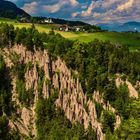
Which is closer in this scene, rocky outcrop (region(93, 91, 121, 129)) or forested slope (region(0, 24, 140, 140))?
forested slope (region(0, 24, 140, 140))

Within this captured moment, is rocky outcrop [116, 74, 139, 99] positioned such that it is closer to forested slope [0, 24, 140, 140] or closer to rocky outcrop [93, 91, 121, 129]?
forested slope [0, 24, 140, 140]

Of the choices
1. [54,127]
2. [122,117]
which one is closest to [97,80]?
[122,117]

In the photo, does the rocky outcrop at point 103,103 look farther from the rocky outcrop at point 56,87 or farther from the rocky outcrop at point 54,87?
the rocky outcrop at point 56,87

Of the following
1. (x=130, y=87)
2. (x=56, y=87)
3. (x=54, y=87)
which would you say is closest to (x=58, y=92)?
(x=56, y=87)

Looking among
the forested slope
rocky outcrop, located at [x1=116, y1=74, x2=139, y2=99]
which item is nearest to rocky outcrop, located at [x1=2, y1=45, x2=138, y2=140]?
the forested slope

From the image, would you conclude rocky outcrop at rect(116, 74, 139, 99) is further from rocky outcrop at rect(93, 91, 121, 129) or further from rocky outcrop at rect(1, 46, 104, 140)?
rocky outcrop at rect(1, 46, 104, 140)

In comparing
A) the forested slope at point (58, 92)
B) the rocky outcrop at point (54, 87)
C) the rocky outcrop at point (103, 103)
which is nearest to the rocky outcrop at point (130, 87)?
the forested slope at point (58, 92)

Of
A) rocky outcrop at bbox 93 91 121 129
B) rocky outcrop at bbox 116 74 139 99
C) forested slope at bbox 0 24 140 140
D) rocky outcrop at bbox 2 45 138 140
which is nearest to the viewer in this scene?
forested slope at bbox 0 24 140 140

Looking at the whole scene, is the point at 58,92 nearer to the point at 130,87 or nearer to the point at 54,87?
the point at 54,87

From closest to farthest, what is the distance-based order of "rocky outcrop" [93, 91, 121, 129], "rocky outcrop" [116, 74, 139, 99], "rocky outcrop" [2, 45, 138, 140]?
"rocky outcrop" [2, 45, 138, 140] → "rocky outcrop" [93, 91, 121, 129] → "rocky outcrop" [116, 74, 139, 99]
